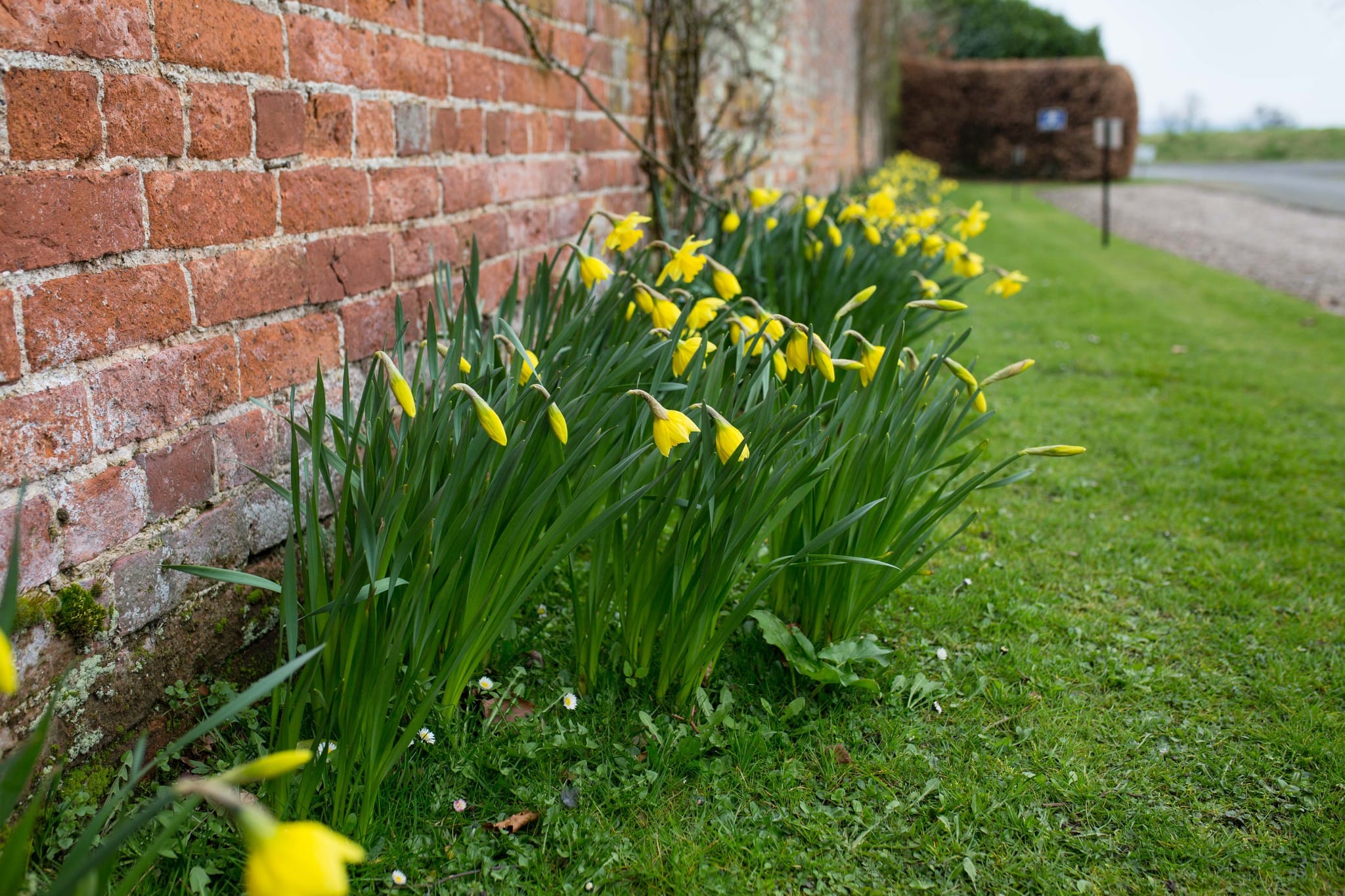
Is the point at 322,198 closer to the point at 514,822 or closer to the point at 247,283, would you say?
the point at 247,283

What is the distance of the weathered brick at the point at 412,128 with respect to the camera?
2106 millimetres

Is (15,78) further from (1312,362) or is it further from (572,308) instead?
(1312,362)

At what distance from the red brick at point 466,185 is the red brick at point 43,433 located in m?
1.15

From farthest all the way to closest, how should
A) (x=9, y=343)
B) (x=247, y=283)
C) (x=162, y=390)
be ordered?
1. (x=247, y=283)
2. (x=162, y=390)
3. (x=9, y=343)

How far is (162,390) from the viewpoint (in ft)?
4.93

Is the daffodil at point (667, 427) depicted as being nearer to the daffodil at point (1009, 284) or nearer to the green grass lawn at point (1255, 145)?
the daffodil at point (1009, 284)

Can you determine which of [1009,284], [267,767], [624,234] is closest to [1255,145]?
[1009,284]

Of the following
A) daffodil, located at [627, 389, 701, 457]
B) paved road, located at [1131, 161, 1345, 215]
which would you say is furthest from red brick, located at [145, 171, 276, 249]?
paved road, located at [1131, 161, 1345, 215]

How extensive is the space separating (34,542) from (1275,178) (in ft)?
85.7

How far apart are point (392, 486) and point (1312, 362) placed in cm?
565

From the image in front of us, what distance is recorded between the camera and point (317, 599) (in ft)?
4.69

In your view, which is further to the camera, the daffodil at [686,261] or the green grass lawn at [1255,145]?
the green grass lawn at [1255,145]

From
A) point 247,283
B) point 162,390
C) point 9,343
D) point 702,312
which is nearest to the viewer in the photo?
point 9,343

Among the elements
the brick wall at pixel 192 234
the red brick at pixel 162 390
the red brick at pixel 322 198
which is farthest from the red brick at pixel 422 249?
the red brick at pixel 162 390
